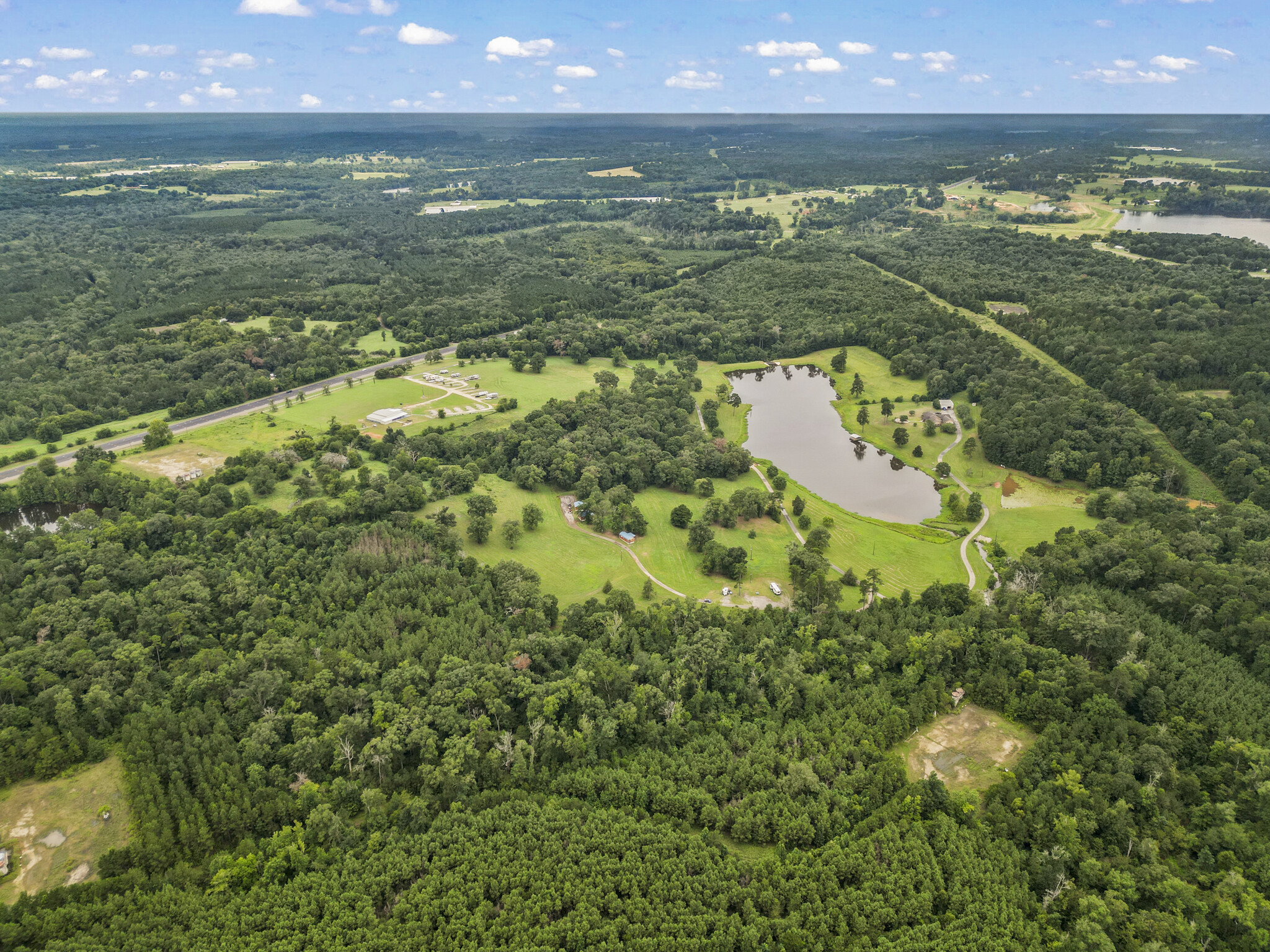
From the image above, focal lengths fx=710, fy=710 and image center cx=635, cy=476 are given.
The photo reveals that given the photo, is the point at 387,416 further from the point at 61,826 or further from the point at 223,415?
the point at 61,826

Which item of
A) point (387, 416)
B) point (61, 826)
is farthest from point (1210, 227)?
point (61, 826)

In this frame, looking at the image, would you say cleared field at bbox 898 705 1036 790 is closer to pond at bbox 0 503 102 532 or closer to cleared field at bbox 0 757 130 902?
cleared field at bbox 0 757 130 902

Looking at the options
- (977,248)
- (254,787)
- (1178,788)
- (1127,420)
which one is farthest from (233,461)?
(977,248)

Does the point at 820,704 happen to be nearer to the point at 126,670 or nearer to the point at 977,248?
the point at 126,670

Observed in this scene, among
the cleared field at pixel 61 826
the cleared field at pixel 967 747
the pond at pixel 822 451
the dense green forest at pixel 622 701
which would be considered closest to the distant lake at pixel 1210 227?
the dense green forest at pixel 622 701

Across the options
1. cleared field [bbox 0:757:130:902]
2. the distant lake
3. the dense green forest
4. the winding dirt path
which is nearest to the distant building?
the dense green forest

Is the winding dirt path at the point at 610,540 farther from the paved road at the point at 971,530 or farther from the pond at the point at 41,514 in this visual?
the pond at the point at 41,514
